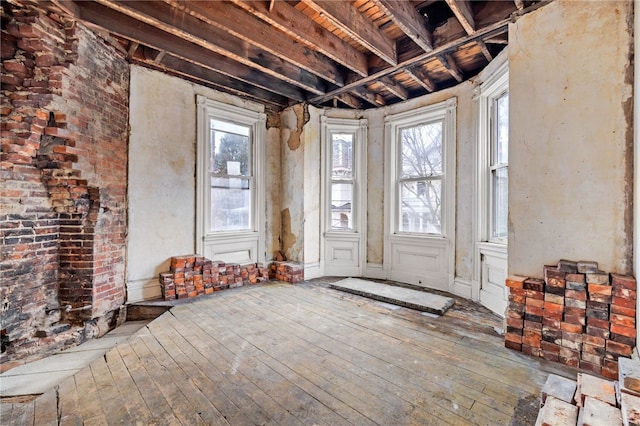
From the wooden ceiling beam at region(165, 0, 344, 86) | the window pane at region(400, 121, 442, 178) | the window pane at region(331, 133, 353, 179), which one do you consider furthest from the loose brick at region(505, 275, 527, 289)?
the wooden ceiling beam at region(165, 0, 344, 86)

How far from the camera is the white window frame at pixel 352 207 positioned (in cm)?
466

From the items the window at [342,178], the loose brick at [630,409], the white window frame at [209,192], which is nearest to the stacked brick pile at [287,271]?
the white window frame at [209,192]

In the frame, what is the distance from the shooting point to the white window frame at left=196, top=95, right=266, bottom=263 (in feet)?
12.8

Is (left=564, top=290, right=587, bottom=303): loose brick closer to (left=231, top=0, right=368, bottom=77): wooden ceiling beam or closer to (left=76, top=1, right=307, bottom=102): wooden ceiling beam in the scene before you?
(left=231, top=0, right=368, bottom=77): wooden ceiling beam

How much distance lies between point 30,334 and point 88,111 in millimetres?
2210

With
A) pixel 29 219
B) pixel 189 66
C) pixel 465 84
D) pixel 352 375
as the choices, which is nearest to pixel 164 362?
pixel 352 375

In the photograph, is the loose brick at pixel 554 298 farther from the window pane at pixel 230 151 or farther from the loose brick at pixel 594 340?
the window pane at pixel 230 151

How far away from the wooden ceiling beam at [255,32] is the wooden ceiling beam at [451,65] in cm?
137

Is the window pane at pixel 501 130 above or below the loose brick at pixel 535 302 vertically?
above

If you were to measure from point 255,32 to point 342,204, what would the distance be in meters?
2.84

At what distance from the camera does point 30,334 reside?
2480 millimetres

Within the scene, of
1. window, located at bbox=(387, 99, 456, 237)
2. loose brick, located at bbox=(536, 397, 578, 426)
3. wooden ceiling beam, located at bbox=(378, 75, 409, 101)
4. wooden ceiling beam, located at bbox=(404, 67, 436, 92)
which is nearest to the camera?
loose brick, located at bbox=(536, 397, 578, 426)

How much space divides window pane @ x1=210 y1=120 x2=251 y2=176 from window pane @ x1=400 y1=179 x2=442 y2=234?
259 centimetres

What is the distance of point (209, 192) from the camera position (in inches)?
158
